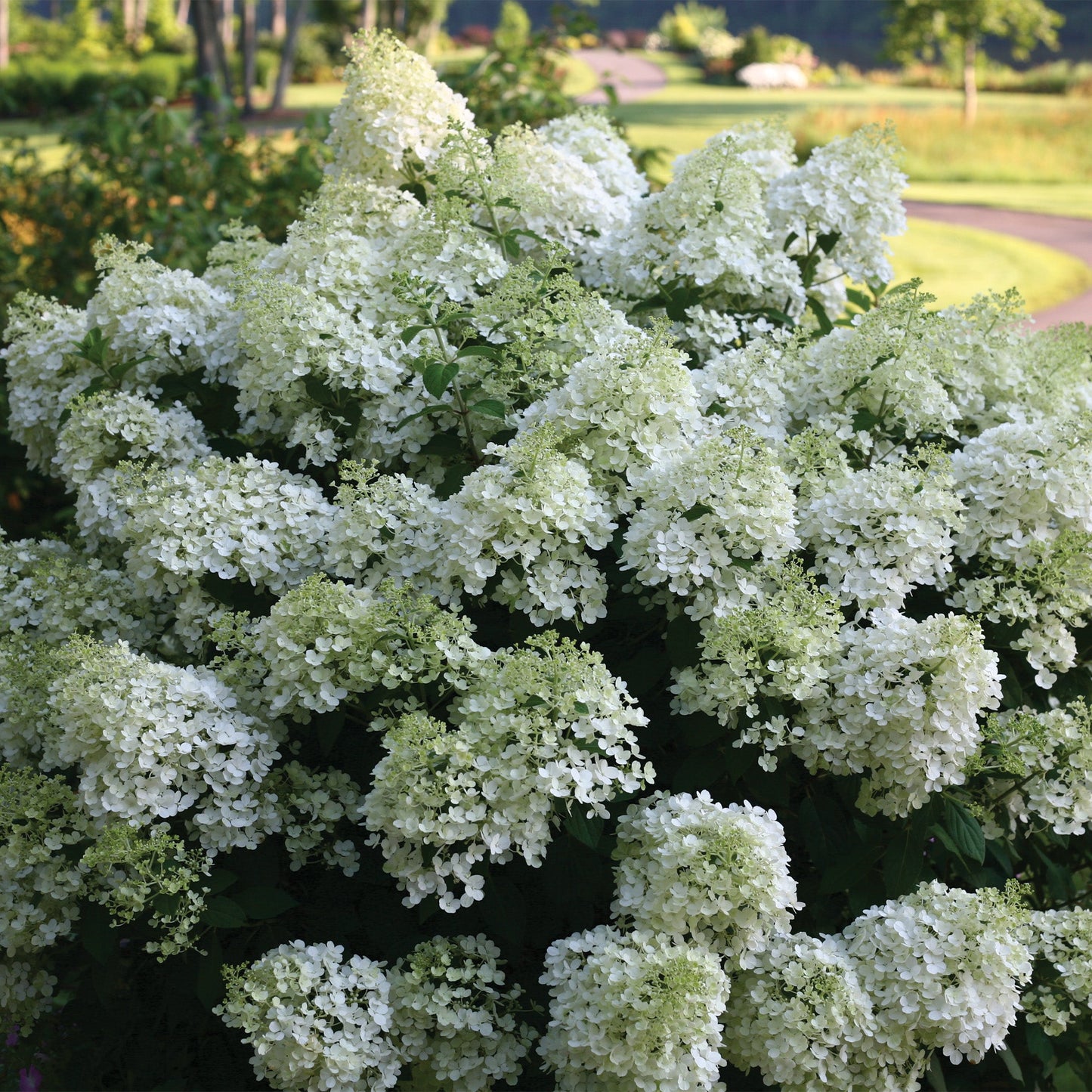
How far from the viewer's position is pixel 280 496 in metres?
2.77

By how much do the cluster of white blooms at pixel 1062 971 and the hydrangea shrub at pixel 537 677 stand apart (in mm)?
14

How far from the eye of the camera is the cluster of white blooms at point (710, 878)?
2.23m

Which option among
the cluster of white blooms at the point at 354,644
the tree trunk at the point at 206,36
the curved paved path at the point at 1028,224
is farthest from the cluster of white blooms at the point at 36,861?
the tree trunk at the point at 206,36

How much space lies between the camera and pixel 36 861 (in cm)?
249

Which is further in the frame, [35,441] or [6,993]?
[35,441]

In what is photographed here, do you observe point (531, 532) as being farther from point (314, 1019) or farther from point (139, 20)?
point (139, 20)

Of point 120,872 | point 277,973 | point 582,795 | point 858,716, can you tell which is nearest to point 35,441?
point 120,872

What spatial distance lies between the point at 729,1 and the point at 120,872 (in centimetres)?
2559

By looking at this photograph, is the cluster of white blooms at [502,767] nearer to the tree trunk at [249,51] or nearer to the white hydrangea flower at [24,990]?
the white hydrangea flower at [24,990]

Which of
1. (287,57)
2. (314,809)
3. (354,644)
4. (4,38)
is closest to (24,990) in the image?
(314,809)

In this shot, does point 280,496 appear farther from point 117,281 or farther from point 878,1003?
point 878,1003

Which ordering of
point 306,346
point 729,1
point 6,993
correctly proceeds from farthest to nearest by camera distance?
point 729,1, point 306,346, point 6,993

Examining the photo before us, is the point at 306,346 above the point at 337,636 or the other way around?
above

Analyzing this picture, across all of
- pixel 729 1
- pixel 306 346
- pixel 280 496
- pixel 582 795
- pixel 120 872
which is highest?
pixel 729 1
